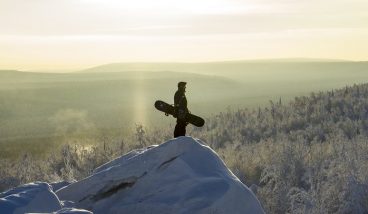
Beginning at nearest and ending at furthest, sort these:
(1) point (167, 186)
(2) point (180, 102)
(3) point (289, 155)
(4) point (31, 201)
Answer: (4) point (31, 201)
(1) point (167, 186)
(2) point (180, 102)
(3) point (289, 155)

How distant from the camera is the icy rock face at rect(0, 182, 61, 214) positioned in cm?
725

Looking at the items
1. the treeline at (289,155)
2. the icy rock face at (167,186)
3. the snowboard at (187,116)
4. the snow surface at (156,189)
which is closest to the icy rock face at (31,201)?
the snow surface at (156,189)

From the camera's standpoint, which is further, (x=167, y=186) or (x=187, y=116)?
(x=187, y=116)

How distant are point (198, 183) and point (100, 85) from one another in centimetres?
10606

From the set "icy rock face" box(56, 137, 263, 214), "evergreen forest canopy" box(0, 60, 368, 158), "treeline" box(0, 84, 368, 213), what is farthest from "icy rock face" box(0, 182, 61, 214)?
"evergreen forest canopy" box(0, 60, 368, 158)

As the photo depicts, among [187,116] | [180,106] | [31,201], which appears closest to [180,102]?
[180,106]

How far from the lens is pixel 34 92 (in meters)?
95.4

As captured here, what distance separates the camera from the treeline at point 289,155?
36.0 feet

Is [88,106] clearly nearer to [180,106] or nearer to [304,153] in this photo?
[304,153]

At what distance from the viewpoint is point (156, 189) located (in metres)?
8.34

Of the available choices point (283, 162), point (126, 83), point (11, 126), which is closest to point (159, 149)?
point (283, 162)

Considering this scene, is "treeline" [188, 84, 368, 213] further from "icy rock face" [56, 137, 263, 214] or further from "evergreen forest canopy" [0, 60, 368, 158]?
"evergreen forest canopy" [0, 60, 368, 158]

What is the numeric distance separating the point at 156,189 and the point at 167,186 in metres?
0.17

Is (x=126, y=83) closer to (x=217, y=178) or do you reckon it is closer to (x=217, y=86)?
(x=217, y=86)
